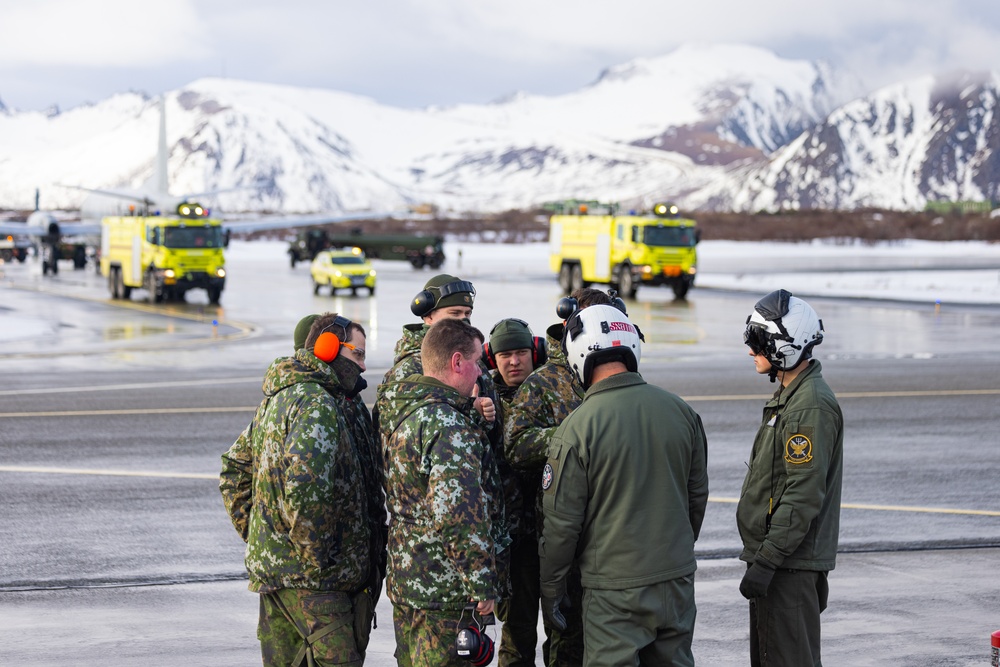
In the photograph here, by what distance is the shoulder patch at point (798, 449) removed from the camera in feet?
17.1

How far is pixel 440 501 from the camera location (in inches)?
183

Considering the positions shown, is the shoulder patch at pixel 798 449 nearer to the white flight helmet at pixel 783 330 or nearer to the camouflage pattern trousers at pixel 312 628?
the white flight helmet at pixel 783 330

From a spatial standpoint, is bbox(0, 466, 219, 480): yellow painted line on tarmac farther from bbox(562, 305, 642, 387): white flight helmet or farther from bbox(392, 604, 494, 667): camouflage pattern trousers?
bbox(562, 305, 642, 387): white flight helmet

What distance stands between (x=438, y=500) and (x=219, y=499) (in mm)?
6231

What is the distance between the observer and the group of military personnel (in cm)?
475

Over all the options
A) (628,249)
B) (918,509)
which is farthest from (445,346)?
(628,249)

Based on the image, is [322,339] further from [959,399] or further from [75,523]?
[959,399]

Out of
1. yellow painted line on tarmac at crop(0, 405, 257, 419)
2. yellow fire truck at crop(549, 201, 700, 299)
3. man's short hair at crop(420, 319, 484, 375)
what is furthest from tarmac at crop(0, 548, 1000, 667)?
yellow fire truck at crop(549, 201, 700, 299)

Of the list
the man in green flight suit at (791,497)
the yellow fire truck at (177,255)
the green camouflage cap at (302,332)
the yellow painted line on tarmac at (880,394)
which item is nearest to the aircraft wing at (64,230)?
the yellow fire truck at (177,255)

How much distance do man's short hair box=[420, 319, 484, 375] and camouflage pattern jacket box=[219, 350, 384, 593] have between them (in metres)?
0.48

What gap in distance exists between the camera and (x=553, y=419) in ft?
18.5

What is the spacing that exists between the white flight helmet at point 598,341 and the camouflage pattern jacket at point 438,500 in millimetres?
504

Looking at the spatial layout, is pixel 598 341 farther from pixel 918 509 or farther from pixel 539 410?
pixel 918 509

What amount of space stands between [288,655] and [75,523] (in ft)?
16.7
